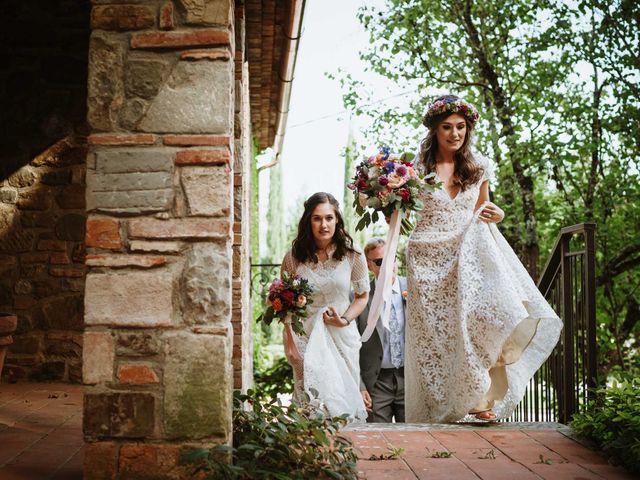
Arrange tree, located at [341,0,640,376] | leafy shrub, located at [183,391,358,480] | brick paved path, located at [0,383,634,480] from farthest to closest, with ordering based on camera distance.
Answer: tree, located at [341,0,640,376]
brick paved path, located at [0,383,634,480]
leafy shrub, located at [183,391,358,480]

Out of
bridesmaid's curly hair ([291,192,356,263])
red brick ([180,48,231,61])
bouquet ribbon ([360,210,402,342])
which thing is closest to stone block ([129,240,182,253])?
red brick ([180,48,231,61])

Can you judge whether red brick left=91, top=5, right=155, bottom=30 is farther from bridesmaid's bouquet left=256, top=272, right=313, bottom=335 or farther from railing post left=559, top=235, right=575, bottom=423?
railing post left=559, top=235, right=575, bottom=423

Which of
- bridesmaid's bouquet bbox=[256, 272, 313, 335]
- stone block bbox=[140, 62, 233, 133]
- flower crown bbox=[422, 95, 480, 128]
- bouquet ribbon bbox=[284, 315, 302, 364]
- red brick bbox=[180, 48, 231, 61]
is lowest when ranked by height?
bouquet ribbon bbox=[284, 315, 302, 364]

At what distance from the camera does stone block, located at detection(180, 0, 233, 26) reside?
2828 millimetres

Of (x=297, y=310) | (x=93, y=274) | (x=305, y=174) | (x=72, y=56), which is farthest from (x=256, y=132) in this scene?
(x=305, y=174)

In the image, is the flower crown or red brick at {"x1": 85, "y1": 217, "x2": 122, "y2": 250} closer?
red brick at {"x1": 85, "y1": 217, "x2": 122, "y2": 250}

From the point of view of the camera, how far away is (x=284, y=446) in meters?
2.88

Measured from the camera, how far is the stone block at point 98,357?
2.74 metres

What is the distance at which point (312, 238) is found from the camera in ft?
15.3

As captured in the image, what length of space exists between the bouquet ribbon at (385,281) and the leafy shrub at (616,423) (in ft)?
3.94

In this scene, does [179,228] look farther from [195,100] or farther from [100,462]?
[100,462]

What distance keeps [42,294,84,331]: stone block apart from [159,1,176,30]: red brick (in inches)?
148

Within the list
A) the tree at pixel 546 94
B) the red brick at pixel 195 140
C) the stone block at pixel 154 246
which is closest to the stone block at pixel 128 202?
the stone block at pixel 154 246

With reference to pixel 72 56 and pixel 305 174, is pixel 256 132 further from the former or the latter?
pixel 305 174
